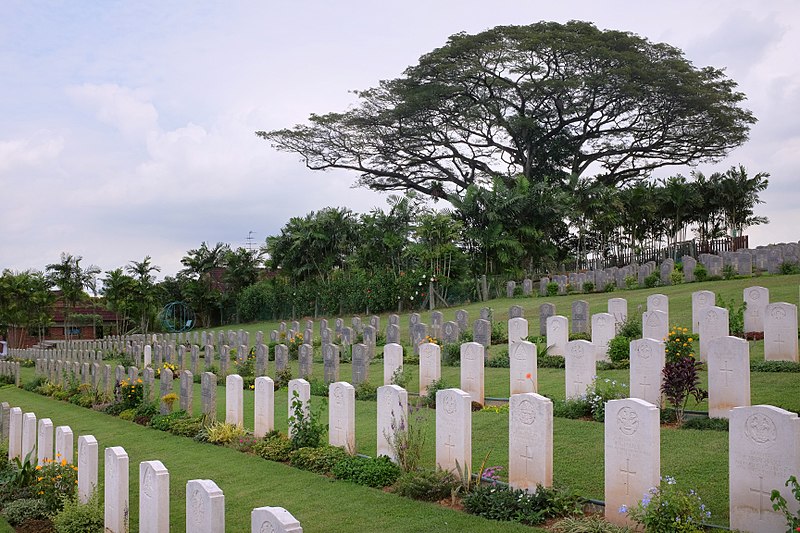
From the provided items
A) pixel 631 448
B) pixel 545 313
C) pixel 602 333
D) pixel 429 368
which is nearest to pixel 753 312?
pixel 602 333

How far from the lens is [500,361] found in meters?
17.9

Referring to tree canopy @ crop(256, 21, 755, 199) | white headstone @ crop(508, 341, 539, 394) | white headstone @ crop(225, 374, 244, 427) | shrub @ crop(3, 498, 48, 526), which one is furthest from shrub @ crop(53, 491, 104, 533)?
tree canopy @ crop(256, 21, 755, 199)

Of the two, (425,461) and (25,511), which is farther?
(425,461)

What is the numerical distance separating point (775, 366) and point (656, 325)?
2.52 metres

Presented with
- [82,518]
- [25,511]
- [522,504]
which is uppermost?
[522,504]

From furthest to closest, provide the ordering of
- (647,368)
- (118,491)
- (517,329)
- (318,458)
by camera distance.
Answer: (517,329) → (647,368) → (318,458) → (118,491)

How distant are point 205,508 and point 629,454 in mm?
4154

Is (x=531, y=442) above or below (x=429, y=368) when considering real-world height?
below

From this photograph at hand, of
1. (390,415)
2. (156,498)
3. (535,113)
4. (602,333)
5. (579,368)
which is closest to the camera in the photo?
(156,498)

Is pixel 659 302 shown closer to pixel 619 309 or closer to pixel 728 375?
pixel 619 309

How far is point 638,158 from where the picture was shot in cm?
5081

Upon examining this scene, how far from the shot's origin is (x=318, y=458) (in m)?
10.7

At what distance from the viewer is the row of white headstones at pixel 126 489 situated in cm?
553

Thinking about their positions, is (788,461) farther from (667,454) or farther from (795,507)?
(667,454)
